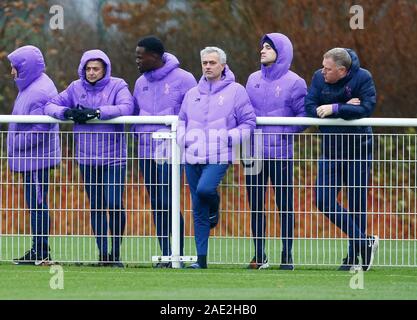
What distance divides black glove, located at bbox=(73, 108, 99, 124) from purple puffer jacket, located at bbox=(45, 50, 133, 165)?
0.21ft

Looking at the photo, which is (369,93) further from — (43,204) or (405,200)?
(43,204)

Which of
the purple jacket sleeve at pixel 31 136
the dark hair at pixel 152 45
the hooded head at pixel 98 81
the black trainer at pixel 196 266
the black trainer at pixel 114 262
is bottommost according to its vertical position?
the black trainer at pixel 196 266

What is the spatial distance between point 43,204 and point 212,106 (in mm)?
1799

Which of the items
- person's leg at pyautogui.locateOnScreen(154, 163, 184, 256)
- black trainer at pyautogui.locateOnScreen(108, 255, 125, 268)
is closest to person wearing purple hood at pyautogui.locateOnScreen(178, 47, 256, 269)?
person's leg at pyautogui.locateOnScreen(154, 163, 184, 256)

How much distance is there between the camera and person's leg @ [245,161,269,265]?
16.4m

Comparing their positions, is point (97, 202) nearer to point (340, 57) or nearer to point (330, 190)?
point (330, 190)

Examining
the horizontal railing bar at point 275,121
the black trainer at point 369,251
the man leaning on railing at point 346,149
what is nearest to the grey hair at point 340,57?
the man leaning on railing at point 346,149

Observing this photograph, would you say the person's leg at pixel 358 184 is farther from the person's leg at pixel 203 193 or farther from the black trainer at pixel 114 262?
the black trainer at pixel 114 262

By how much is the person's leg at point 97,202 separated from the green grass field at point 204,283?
27 cm

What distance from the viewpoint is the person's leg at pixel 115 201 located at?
16.5m

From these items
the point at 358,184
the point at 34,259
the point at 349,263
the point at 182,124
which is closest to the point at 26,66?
the point at 182,124

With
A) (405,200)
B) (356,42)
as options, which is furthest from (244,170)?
(356,42)

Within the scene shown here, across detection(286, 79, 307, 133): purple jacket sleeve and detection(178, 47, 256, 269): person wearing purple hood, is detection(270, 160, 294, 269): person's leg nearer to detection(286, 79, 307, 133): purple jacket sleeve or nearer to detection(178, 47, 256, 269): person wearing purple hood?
detection(178, 47, 256, 269): person wearing purple hood

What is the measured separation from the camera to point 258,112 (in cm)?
1675
